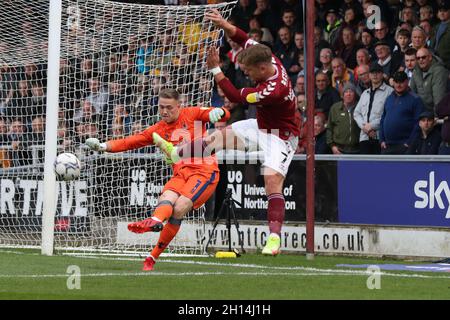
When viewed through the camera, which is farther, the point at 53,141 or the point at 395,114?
the point at 395,114

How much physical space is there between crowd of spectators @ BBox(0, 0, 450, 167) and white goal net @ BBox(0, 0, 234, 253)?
0.02 m

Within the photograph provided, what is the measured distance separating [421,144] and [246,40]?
173 inches

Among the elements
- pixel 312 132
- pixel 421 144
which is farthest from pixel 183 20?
pixel 421 144

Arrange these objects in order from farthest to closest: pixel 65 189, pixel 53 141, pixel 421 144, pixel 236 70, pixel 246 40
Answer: pixel 236 70 → pixel 65 189 → pixel 421 144 → pixel 53 141 → pixel 246 40

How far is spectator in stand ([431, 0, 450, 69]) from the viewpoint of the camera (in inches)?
632

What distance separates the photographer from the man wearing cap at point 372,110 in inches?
644

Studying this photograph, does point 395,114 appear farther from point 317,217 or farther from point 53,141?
point 53,141

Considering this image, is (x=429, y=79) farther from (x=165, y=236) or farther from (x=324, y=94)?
(x=165, y=236)

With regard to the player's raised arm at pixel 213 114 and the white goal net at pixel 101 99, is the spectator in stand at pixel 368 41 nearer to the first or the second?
the white goal net at pixel 101 99

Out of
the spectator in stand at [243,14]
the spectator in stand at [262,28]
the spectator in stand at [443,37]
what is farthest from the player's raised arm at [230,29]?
the spectator in stand at [243,14]

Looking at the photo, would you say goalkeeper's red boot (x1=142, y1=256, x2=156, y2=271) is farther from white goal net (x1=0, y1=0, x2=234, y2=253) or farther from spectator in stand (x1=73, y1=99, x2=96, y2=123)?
spectator in stand (x1=73, y1=99, x2=96, y2=123)

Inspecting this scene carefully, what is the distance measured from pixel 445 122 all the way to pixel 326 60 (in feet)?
10.1

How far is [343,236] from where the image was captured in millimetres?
15758

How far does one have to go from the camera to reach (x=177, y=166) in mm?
13070
